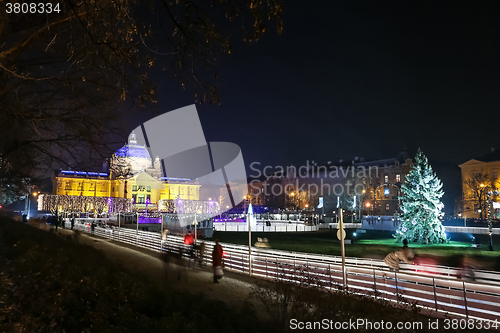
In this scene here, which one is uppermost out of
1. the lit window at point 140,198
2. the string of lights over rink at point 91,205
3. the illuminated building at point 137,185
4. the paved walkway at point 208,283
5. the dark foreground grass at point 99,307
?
the illuminated building at point 137,185

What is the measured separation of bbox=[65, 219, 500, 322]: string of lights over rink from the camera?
9.55 metres

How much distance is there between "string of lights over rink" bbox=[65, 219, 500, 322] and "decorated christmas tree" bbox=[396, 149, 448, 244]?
20.6 m

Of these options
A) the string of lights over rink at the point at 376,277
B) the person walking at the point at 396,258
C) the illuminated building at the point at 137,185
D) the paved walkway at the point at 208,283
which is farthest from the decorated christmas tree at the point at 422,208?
the illuminated building at the point at 137,185

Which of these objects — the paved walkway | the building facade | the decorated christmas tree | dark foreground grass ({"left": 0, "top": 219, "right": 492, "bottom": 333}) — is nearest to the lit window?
the building facade

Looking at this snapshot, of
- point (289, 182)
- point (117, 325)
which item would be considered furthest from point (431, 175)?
point (289, 182)

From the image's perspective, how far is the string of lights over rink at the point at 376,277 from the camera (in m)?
9.55

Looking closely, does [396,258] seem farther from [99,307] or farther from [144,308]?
[99,307]

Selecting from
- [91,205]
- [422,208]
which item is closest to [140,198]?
[91,205]

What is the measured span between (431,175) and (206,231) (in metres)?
23.5

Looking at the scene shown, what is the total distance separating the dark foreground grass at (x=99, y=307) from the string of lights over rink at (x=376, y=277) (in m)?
2.14

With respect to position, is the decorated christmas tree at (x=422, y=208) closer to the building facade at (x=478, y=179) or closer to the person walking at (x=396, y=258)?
the person walking at (x=396, y=258)

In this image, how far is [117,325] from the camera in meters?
6.39

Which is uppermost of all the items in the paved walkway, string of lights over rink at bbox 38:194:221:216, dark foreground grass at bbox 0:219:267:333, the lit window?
the lit window

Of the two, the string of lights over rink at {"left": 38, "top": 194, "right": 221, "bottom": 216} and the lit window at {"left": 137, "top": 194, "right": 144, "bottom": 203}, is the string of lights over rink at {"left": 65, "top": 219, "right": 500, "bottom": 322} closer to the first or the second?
the string of lights over rink at {"left": 38, "top": 194, "right": 221, "bottom": 216}
